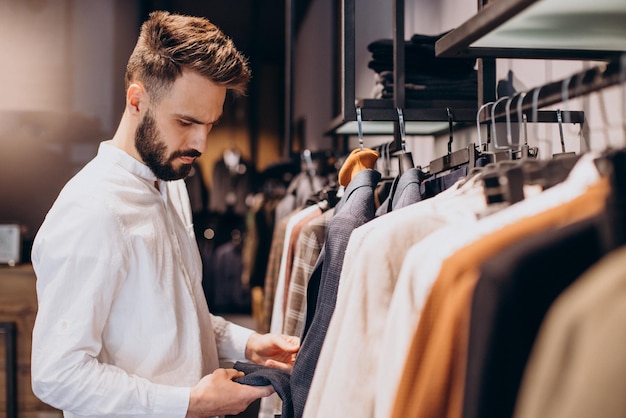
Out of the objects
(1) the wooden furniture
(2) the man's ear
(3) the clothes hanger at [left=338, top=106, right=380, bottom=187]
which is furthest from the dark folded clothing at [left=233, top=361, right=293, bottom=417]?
(1) the wooden furniture

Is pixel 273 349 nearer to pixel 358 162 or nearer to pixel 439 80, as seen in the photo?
pixel 358 162

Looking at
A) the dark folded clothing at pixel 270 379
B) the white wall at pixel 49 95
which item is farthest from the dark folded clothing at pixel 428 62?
the white wall at pixel 49 95

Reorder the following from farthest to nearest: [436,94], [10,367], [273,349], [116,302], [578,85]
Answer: [10,367] → [436,94] → [273,349] → [116,302] → [578,85]

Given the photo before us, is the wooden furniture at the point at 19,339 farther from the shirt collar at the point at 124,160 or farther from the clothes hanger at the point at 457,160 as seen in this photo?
the clothes hanger at the point at 457,160

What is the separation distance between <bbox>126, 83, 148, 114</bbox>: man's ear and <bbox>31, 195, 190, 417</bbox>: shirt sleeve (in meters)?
0.25

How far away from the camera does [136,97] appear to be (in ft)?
4.63

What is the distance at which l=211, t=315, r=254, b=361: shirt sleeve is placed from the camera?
165 cm

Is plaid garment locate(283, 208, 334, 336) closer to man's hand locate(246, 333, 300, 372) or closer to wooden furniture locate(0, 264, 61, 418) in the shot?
man's hand locate(246, 333, 300, 372)

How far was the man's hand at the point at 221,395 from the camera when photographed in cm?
124

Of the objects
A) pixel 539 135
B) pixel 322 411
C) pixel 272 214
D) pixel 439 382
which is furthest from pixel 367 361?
pixel 272 214

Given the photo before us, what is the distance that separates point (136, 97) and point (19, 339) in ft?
6.86

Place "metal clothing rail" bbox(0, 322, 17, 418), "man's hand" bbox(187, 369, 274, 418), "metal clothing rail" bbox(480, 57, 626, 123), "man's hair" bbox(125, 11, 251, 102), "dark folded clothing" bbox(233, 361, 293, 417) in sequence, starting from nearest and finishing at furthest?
1. "metal clothing rail" bbox(480, 57, 626, 123)
2. "dark folded clothing" bbox(233, 361, 293, 417)
3. "man's hand" bbox(187, 369, 274, 418)
4. "man's hair" bbox(125, 11, 251, 102)
5. "metal clothing rail" bbox(0, 322, 17, 418)

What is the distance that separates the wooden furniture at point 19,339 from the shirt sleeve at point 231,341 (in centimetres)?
171

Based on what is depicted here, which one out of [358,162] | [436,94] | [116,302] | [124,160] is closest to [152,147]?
[124,160]
